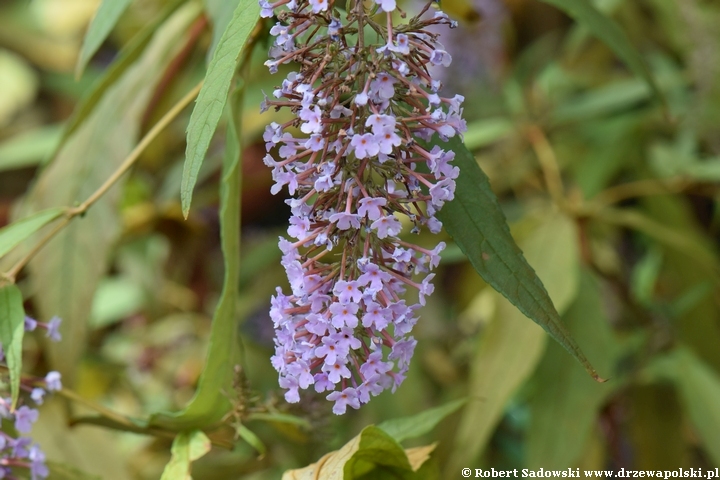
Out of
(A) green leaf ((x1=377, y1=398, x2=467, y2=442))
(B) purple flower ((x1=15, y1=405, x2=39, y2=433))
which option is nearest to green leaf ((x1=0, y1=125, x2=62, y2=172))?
(B) purple flower ((x1=15, y1=405, x2=39, y2=433))

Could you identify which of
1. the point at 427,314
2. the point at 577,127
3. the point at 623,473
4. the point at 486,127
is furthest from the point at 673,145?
the point at 623,473

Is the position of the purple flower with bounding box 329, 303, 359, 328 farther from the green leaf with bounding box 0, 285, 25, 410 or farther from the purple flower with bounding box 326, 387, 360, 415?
the green leaf with bounding box 0, 285, 25, 410

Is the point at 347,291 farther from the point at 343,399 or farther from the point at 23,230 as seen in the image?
the point at 23,230

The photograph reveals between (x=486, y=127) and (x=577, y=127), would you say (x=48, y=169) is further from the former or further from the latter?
(x=577, y=127)

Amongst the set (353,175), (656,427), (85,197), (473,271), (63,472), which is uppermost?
(353,175)

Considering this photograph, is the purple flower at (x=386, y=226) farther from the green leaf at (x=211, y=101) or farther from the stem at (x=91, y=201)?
the stem at (x=91, y=201)

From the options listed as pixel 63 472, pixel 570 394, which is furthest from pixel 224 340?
pixel 570 394

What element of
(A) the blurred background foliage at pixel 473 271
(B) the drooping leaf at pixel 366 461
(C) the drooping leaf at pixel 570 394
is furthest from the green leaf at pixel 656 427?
(B) the drooping leaf at pixel 366 461
